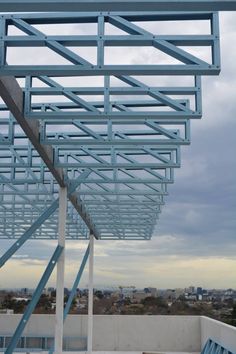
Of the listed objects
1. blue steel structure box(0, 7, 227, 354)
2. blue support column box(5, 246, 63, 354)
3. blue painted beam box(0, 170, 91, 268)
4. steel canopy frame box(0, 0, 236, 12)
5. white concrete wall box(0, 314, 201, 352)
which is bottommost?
white concrete wall box(0, 314, 201, 352)

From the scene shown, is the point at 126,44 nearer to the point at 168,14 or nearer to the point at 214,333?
the point at 168,14

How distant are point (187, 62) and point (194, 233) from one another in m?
23.1

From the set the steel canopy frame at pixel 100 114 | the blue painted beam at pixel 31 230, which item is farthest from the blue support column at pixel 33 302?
the steel canopy frame at pixel 100 114

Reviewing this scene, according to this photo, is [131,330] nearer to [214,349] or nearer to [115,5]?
[214,349]

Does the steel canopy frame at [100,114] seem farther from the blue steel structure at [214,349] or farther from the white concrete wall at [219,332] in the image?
the blue steel structure at [214,349]

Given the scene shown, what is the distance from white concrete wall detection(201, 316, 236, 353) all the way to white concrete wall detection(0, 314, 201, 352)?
2.51ft

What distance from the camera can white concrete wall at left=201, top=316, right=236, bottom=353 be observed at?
1375cm

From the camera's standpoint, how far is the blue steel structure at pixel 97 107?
524 cm

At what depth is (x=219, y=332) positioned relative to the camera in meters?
16.3

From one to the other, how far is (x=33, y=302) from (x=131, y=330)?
1315cm

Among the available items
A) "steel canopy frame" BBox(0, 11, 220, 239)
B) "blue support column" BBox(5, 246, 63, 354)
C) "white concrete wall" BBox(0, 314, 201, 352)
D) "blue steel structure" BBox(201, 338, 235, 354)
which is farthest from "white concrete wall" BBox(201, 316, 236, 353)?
"blue support column" BBox(5, 246, 63, 354)

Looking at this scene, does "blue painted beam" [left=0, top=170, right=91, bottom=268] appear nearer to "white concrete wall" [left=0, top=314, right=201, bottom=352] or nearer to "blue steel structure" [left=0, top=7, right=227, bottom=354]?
"blue steel structure" [left=0, top=7, right=227, bottom=354]

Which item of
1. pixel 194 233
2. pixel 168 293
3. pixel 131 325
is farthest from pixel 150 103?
pixel 168 293

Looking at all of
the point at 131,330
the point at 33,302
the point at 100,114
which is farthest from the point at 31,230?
the point at 131,330
